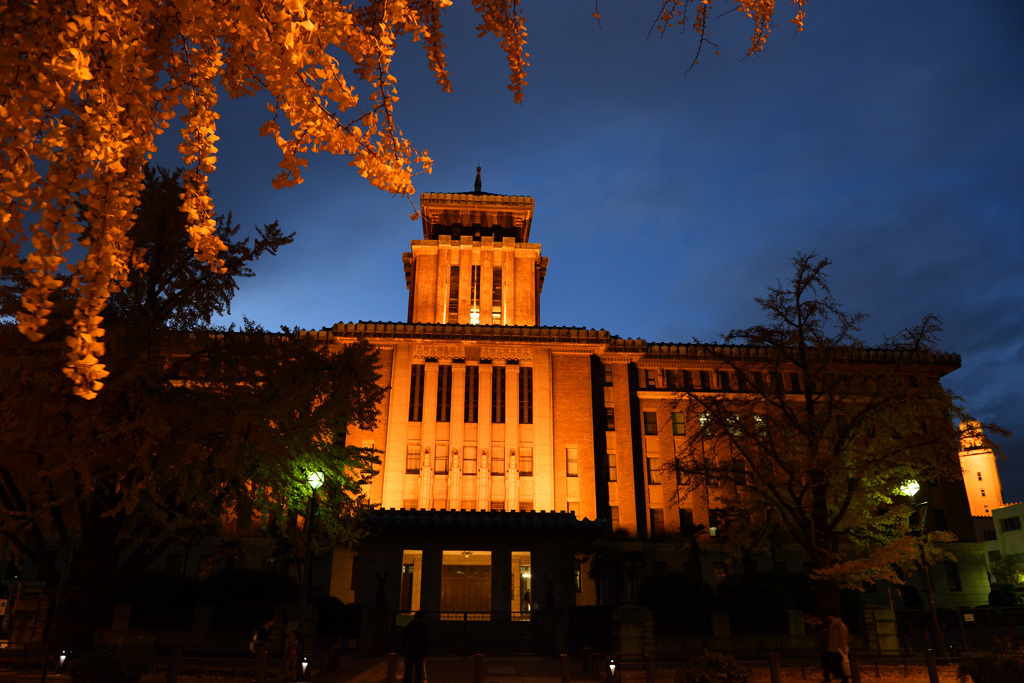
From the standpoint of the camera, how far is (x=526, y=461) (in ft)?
171

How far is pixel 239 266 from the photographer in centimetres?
2088

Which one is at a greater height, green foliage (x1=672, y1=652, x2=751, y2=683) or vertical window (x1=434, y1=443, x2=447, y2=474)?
vertical window (x1=434, y1=443, x2=447, y2=474)

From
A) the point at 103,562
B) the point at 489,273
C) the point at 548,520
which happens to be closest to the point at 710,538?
the point at 548,520

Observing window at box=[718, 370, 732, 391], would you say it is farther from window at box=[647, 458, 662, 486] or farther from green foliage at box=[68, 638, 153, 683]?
green foliage at box=[68, 638, 153, 683]

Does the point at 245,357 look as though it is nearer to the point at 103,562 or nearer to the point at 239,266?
the point at 239,266

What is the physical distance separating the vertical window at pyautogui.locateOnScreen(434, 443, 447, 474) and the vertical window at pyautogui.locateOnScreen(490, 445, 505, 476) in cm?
364

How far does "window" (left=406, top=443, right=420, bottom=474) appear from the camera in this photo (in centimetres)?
5106

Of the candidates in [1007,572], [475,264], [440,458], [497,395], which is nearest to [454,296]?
[475,264]

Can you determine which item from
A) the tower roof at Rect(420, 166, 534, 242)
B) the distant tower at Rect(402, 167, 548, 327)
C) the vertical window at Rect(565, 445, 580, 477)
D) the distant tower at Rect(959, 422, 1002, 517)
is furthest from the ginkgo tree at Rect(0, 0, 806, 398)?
the distant tower at Rect(959, 422, 1002, 517)

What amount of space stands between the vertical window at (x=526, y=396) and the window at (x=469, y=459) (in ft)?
15.0

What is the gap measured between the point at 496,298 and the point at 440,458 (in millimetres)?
19368

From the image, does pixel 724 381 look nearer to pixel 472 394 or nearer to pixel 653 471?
pixel 653 471

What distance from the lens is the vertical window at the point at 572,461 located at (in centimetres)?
5253

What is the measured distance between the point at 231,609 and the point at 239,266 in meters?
15.1
